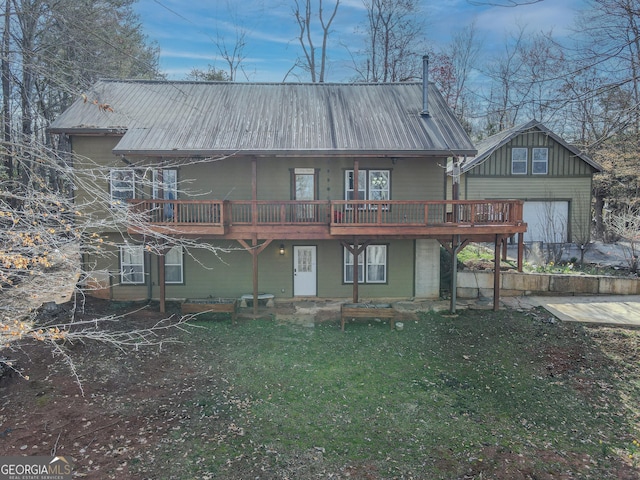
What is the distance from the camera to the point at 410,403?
280 inches

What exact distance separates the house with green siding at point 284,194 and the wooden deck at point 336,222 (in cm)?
4

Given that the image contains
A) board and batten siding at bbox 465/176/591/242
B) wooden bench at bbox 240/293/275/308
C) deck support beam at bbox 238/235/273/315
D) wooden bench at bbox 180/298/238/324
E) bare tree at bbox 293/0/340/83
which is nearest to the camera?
wooden bench at bbox 180/298/238/324

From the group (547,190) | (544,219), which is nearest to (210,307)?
(544,219)

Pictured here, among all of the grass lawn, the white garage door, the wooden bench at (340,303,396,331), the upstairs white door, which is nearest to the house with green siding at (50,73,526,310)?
the upstairs white door

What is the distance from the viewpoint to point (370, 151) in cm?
1123

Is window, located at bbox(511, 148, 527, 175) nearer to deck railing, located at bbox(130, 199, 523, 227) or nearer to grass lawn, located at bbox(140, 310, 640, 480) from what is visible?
deck railing, located at bbox(130, 199, 523, 227)

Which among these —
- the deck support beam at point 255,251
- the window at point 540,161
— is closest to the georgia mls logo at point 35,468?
the deck support beam at point 255,251

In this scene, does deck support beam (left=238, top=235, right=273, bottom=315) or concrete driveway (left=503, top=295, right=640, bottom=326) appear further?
deck support beam (left=238, top=235, right=273, bottom=315)

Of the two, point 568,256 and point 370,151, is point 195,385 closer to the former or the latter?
point 370,151

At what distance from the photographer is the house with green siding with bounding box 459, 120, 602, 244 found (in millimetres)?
19547

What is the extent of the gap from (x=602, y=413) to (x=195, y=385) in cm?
752

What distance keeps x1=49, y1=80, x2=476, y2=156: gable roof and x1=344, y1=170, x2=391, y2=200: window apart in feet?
4.30

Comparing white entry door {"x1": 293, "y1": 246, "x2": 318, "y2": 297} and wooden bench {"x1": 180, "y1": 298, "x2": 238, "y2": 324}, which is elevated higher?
white entry door {"x1": 293, "y1": 246, "x2": 318, "y2": 297}

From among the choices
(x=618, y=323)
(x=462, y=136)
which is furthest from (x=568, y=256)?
(x=462, y=136)
